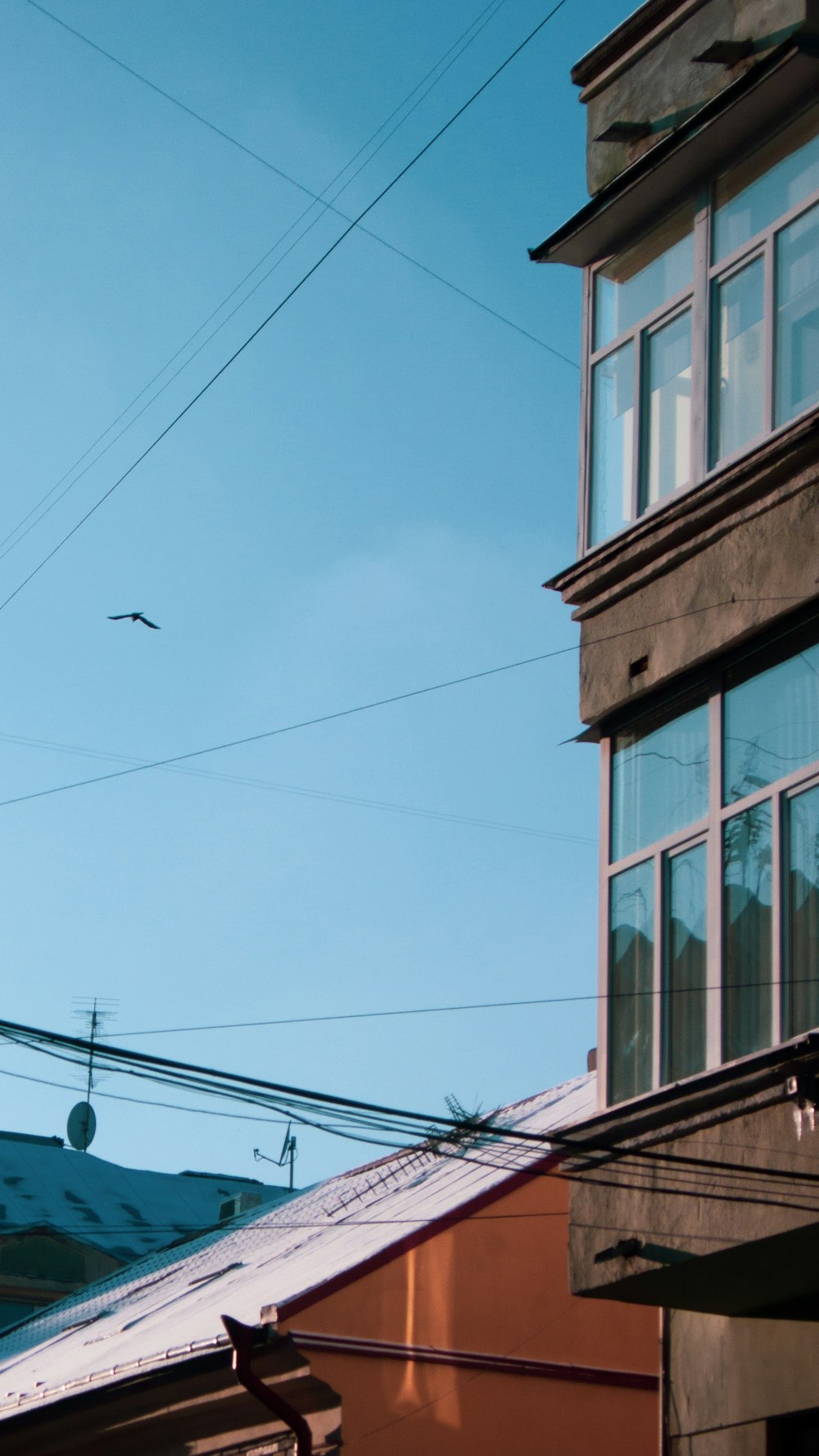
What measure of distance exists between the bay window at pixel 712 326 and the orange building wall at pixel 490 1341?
5.36 meters

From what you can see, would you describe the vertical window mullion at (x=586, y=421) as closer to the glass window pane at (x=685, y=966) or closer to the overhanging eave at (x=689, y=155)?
the overhanging eave at (x=689, y=155)

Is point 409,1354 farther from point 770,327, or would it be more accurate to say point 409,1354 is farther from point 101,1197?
point 101,1197

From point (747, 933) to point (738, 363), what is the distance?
346cm

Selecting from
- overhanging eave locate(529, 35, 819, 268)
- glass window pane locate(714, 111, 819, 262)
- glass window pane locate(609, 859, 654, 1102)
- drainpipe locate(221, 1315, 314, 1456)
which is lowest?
drainpipe locate(221, 1315, 314, 1456)

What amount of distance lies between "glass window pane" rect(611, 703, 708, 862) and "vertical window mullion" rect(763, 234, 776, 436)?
1761mm

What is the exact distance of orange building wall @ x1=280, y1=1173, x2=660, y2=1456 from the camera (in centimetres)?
1365

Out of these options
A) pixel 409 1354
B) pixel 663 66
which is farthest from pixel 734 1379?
pixel 663 66

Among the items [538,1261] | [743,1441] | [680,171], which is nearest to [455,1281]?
[538,1261]

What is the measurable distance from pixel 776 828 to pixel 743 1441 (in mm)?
3591

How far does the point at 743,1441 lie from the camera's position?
1120 centimetres

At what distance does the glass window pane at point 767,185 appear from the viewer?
11445 mm

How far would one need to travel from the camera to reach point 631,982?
11.6 m

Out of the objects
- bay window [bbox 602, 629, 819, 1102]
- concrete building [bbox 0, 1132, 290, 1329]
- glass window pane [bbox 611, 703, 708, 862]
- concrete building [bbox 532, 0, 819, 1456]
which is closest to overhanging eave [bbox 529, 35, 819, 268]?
concrete building [bbox 532, 0, 819, 1456]

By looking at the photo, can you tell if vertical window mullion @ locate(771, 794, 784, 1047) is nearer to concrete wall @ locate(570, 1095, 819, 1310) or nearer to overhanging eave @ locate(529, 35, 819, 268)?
concrete wall @ locate(570, 1095, 819, 1310)
